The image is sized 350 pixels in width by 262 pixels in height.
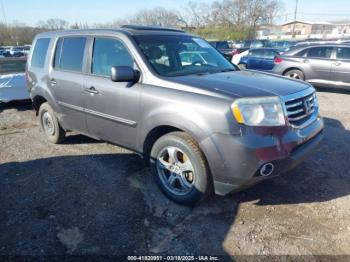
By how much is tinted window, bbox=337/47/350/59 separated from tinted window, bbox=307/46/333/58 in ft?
Answer: 0.83

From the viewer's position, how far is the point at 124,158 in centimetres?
468

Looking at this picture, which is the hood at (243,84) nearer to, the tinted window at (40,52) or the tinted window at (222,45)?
the tinted window at (40,52)

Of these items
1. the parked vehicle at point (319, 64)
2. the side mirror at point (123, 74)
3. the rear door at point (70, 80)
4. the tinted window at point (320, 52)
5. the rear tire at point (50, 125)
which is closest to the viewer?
the side mirror at point (123, 74)

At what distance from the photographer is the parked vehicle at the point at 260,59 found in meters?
13.6

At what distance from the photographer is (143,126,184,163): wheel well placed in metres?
3.37

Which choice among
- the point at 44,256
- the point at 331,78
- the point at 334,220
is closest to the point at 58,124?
the point at 44,256

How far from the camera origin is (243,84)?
125 inches

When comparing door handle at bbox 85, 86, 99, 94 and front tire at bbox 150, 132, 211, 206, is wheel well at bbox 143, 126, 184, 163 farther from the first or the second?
door handle at bbox 85, 86, 99, 94

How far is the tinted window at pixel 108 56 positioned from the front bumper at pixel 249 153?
151 cm

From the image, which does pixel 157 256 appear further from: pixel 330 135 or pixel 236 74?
pixel 330 135

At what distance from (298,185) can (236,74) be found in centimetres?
156

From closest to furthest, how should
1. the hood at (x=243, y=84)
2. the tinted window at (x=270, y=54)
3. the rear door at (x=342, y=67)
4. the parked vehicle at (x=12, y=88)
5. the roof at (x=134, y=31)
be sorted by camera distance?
the hood at (x=243, y=84) → the roof at (x=134, y=31) → the parked vehicle at (x=12, y=88) → the rear door at (x=342, y=67) → the tinted window at (x=270, y=54)

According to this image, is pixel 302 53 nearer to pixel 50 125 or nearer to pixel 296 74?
pixel 296 74

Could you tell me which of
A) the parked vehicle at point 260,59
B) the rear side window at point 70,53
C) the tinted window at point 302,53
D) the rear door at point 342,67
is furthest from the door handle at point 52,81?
the parked vehicle at point 260,59
